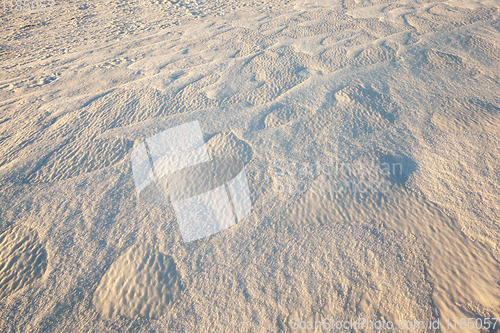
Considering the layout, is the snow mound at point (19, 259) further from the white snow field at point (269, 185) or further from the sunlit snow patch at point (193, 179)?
the sunlit snow patch at point (193, 179)

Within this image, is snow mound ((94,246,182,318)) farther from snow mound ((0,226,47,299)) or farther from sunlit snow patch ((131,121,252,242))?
snow mound ((0,226,47,299))

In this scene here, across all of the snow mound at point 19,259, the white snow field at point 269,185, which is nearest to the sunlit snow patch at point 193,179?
the white snow field at point 269,185

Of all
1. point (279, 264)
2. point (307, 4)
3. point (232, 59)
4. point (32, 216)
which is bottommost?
point (279, 264)

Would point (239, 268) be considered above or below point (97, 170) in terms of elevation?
below

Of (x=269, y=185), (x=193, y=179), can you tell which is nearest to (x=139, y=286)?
(x=193, y=179)

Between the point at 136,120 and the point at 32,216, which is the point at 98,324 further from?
the point at 136,120

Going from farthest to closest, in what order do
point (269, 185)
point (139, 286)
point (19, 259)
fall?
1. point (269, 185)
2. point (19, 259)
3. point (139, 286)

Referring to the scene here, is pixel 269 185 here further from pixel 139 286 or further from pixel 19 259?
pixel 19 259

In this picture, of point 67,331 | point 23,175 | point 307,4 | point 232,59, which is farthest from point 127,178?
point 307,4
